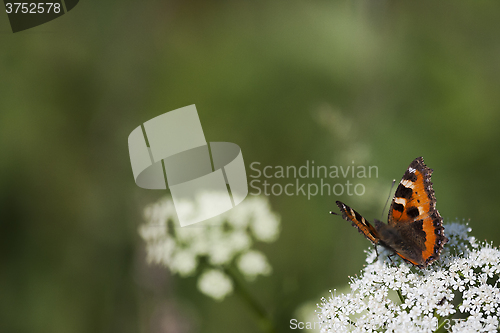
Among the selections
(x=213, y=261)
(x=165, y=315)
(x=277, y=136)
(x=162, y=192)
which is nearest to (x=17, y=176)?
(x=162, y=192)

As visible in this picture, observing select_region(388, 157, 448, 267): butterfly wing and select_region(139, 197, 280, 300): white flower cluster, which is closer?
select_region(388, 157, 448, 267): butterfly wing

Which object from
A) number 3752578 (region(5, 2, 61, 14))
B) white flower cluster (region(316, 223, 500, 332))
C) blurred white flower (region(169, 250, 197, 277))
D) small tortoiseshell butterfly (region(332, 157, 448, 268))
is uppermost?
number 3752578 (region(5, 2, 61, 14))

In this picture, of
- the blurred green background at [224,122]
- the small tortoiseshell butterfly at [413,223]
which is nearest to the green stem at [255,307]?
the blurred green background at [224,122]

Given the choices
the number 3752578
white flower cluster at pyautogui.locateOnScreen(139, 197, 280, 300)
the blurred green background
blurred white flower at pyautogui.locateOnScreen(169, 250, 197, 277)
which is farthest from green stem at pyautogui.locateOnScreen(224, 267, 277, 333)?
the number 3752578

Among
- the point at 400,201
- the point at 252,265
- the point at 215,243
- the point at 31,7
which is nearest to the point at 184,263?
the point at 215,243
